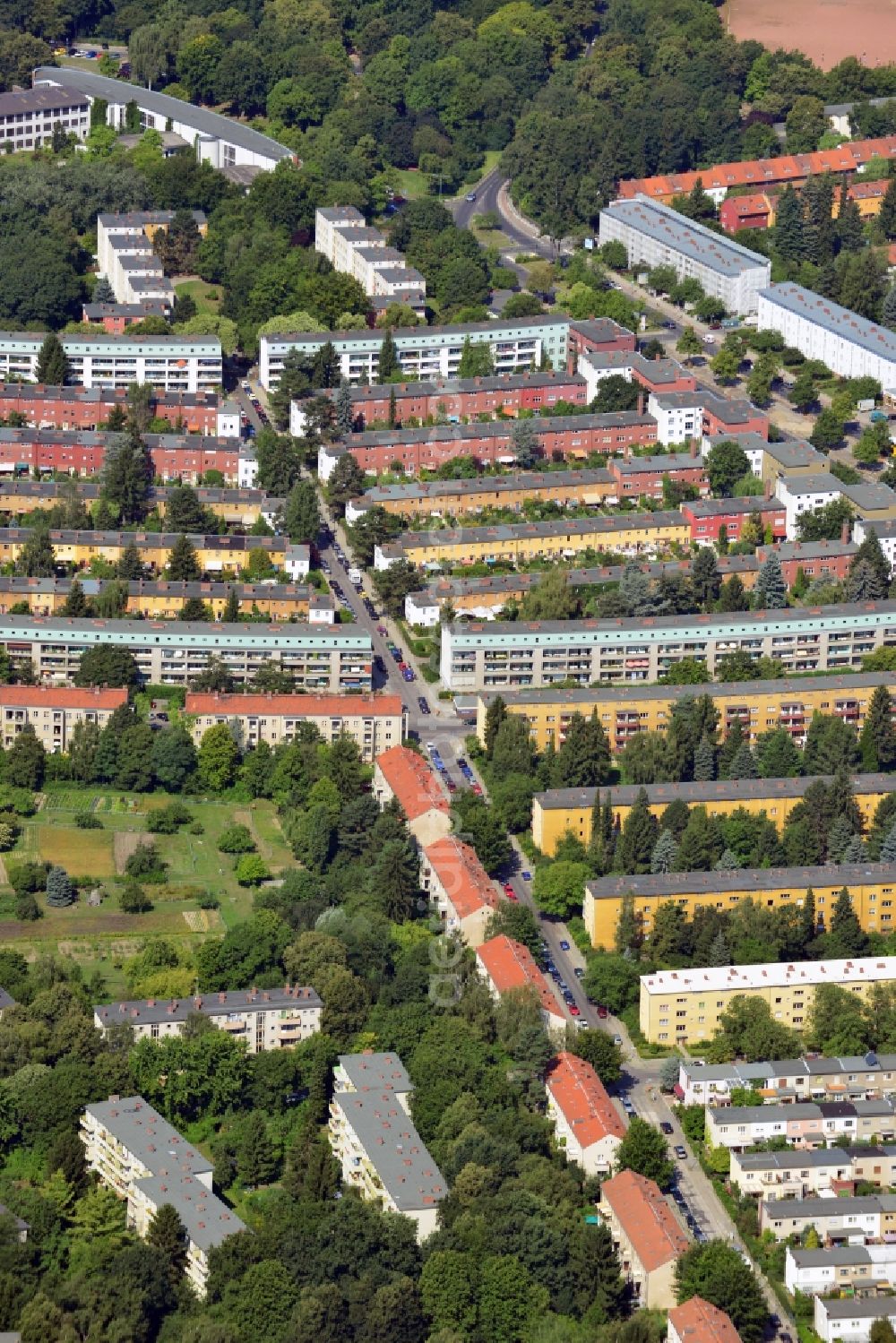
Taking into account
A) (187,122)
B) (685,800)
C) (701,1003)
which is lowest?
(187,122)

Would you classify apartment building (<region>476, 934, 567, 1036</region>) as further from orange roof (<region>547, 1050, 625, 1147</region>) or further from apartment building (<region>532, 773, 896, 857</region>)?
apartment building (<region>532, 773, 896, 857</region>)

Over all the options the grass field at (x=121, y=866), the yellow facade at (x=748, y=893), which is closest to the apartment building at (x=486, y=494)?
the grass field at (x=121, y=866)

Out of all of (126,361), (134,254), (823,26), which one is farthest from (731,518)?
(823,26)

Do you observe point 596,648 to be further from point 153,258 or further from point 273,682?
point 153,258

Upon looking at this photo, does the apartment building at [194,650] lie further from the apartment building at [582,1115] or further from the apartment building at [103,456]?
the apartment building at [582,1115]

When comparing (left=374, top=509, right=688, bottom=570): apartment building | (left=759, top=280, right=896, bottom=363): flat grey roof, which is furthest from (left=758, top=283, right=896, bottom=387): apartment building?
(left=374, top=509, right=688, bottom=570): apartment building

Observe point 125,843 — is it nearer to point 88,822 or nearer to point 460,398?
point 88,822

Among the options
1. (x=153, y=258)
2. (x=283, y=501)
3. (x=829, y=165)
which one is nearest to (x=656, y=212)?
(x=829, y=165)
